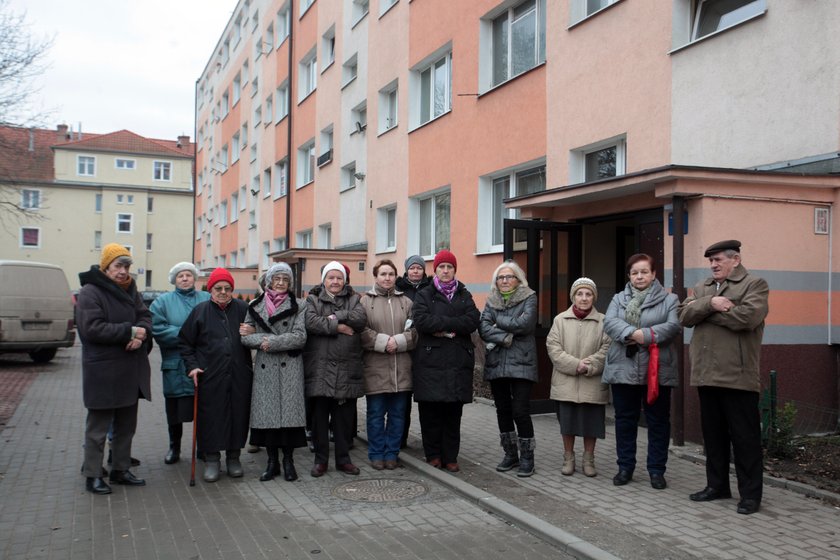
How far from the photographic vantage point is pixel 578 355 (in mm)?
6484

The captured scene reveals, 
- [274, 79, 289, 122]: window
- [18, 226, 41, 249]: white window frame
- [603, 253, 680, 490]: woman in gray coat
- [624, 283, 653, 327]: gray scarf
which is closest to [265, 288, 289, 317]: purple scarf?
[603, 253, 680, 490]: woman in gray coat

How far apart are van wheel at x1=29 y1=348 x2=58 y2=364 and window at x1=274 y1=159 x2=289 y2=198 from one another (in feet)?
40.4

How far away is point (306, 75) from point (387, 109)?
29.2 feet

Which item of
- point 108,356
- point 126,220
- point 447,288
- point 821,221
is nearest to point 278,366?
point 108,356

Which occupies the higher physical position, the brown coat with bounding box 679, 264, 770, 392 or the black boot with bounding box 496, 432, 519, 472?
the brown coat with bounding box 679, 264, 770, 392

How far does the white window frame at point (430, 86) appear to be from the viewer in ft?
49.7

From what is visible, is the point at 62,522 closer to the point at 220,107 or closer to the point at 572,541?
the point at 572,541

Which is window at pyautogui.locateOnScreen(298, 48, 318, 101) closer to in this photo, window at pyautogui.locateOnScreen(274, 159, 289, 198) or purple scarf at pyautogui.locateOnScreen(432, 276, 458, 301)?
window at pyautogui.locateOnScreen(274, 159, 289, 198)

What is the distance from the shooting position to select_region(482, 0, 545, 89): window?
1209 centimetres

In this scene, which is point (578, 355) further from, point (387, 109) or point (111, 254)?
point (387, 109)

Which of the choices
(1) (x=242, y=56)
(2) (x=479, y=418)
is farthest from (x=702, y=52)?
(1) (x=242, y=56)

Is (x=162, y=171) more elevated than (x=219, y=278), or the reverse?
(x=162, y=171)

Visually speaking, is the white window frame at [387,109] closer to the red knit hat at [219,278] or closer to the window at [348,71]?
the window at [348,71]

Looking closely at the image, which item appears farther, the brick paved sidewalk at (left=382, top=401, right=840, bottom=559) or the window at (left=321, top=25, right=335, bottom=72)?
the window at (left=321, top=25, right=335, bottom=72)
